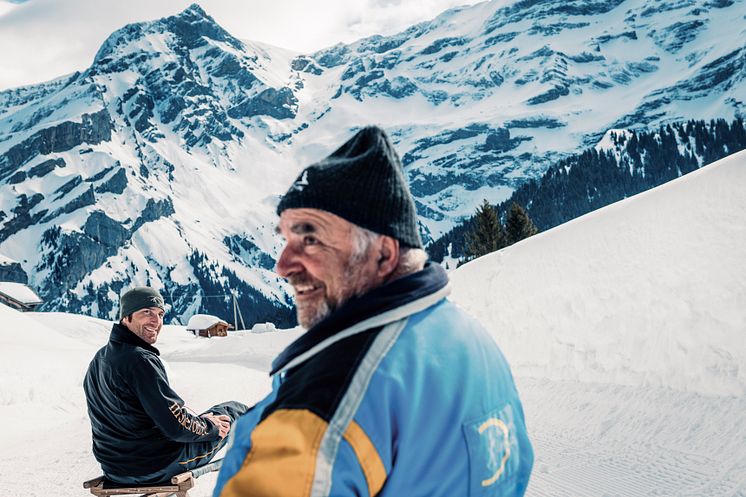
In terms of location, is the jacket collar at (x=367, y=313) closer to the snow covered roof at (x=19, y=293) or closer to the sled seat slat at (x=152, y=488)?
the sled seat slat at (x=152, y=488)

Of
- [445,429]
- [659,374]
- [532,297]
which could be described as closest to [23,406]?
[532,297]

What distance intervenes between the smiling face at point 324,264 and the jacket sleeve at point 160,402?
2522mm

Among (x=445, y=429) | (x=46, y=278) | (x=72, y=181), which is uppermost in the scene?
(x=445, y=429)

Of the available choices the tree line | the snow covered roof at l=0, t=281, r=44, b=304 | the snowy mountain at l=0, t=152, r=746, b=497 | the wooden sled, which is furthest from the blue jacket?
the tree line

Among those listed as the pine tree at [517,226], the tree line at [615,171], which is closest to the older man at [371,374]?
the pine tree at [517,226]

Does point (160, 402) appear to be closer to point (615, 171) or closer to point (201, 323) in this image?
point (201, 323)

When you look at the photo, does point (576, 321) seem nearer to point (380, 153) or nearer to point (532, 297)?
point (532, 297)

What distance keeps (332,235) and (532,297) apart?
9.38 m

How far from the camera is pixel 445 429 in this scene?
1365 mm

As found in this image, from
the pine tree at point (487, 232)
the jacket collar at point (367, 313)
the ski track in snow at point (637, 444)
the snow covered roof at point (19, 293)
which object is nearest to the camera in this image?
the jacket collar at point (367, 313)

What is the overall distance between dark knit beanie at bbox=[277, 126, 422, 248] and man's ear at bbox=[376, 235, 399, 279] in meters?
0.03

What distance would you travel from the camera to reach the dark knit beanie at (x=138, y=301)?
404 centimetres

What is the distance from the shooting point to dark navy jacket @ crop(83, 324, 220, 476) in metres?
3.70

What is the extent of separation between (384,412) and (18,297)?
2803 inches
